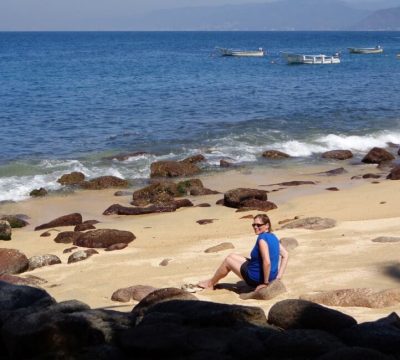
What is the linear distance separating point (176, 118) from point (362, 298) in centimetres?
2727

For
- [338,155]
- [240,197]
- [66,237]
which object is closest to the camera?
[66,237]

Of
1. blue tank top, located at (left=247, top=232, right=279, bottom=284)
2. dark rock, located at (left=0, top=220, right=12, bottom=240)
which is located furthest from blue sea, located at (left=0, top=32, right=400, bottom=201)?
blue tank top, located at (left=247, top=232, right=279, bottom=284)

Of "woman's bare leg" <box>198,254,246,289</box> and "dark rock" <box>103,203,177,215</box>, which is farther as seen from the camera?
"dark rock" <box>103,203,177,215</box>

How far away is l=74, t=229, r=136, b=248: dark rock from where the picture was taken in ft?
44.2

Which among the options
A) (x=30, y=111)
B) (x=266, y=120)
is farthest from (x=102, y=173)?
(x=30, y=111)

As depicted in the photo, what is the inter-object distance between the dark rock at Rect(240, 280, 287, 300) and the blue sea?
12.2 m

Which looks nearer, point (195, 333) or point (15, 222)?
point (195, 333)

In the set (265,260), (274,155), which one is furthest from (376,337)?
(274,155)

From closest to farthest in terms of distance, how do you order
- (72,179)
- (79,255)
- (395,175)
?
(79,255) → (395,175) → (72,179)

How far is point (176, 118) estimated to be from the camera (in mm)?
35125

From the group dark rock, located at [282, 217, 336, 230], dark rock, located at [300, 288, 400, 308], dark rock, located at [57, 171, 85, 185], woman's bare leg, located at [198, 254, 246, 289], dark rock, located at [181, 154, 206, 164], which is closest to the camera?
dark rock, located at [300, 288, 400, 308]

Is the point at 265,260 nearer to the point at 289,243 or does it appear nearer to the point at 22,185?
the point at 289,243

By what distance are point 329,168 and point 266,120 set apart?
1091 centimetres

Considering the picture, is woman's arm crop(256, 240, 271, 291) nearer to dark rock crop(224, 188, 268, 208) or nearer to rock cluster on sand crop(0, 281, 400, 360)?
rock cluster on sand crop(0, 281, 400, 360)
